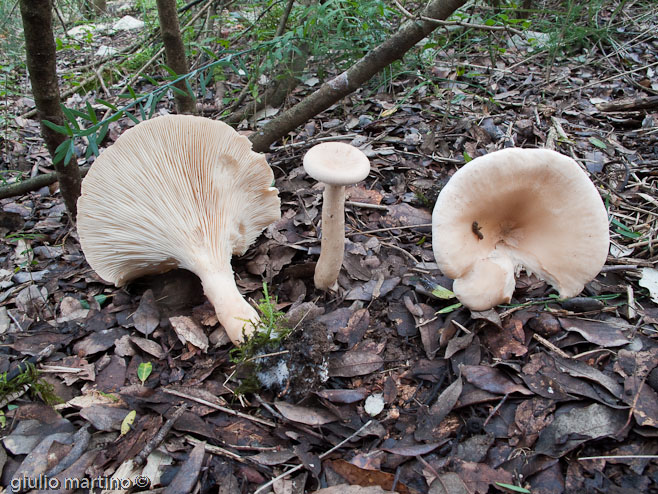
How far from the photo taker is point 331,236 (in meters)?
2.64

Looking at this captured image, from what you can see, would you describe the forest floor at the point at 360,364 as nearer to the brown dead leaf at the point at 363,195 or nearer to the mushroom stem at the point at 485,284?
the brown dead leaf at the point at 363,195

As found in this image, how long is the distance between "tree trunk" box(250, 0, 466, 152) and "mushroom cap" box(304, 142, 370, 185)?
1.43 meters

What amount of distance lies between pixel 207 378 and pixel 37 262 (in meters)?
1.97

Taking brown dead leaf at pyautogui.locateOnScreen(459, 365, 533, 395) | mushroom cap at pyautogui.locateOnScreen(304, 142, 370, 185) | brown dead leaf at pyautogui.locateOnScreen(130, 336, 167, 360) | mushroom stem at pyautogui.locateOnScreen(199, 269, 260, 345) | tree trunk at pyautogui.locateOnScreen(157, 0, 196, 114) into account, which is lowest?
brown dead leaf at pyautogui.locateOnScreen(459, 365, 533, 395)

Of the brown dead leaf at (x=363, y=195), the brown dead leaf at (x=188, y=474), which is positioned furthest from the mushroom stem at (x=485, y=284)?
the brown dead leaf at (x=188, y=474)

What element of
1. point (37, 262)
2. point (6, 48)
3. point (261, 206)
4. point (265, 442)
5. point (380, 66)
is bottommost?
point (265, 442)

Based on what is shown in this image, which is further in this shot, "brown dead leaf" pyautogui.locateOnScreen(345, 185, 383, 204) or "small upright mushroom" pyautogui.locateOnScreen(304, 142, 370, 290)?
"brown dead leaf" pyautogui.locateOnScreen(345, 185, 383, 204)

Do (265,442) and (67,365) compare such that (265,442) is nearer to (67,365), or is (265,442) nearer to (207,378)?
(207,378)

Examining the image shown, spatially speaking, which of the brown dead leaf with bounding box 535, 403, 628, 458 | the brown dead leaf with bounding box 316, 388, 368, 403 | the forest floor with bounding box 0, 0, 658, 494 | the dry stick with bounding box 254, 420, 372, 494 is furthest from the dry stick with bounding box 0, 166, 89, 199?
the brown dead leaf with bounding box 535, 403, 628, 458

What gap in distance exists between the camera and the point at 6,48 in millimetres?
5309

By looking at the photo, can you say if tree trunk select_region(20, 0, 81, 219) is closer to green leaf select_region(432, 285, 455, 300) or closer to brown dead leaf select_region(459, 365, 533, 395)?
green leaf select_region(432, 285, 455, 300)

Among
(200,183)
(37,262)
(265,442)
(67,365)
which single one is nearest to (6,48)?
(37,262)

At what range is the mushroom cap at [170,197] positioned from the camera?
2.50 meters

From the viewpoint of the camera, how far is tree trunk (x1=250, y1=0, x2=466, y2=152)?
3266 millimetres
